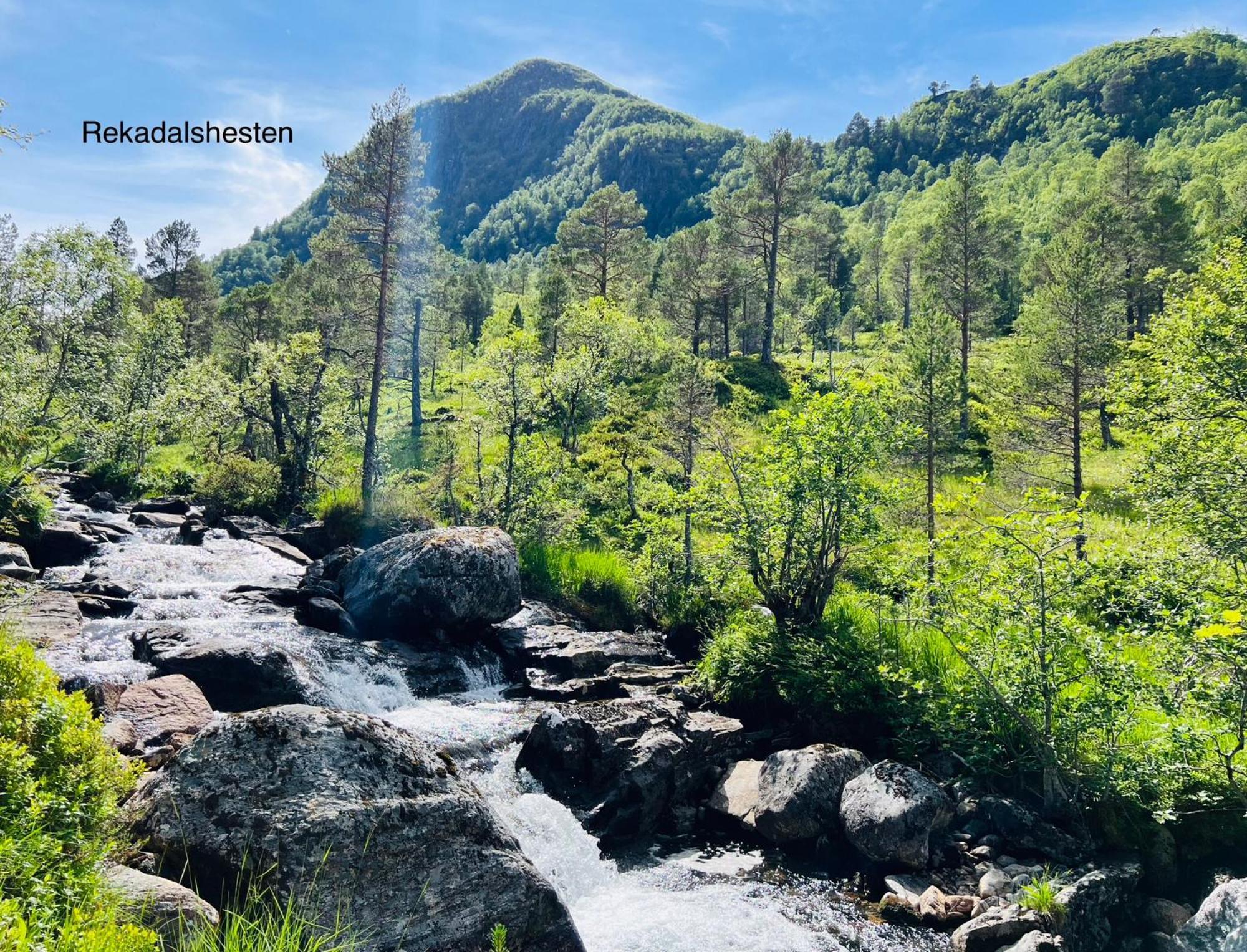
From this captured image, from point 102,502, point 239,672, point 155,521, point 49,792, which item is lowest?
point 239,672

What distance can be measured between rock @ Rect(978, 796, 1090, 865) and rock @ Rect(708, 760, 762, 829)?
357 cm

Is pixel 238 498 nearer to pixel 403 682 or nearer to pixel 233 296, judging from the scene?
pixel 403 682

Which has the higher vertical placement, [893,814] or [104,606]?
[104,606]

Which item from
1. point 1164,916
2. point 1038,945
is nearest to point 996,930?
point 1038,945

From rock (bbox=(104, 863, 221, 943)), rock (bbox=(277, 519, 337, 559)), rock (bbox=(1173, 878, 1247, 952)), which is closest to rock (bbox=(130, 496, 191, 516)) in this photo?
rock (bbox=(277, 519, 337, 559))

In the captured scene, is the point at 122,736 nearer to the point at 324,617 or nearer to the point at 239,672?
the point at 239,672

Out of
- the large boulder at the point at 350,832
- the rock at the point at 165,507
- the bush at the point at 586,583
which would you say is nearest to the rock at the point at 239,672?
the large boulder at the point at 350,832

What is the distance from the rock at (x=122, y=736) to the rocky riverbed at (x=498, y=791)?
6 centimetres

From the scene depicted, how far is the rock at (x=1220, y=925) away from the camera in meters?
7.86

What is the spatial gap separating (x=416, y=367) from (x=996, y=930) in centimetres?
4880

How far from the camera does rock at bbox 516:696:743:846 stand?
11.6m

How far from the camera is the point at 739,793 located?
12.3m

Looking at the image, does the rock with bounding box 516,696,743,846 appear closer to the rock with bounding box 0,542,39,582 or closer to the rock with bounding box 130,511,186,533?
the rock with bounding box 0,542,39,582

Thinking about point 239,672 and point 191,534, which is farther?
point 191,534
